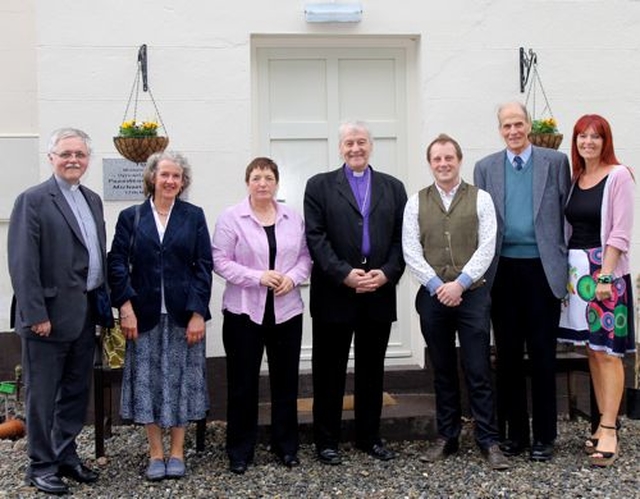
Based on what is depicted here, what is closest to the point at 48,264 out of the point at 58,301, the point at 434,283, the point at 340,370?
the point at 58,301

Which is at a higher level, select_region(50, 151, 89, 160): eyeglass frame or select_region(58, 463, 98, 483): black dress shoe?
select_region(50, 151, 89, 160): eyeglass frame

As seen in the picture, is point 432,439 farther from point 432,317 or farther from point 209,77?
point 209,77

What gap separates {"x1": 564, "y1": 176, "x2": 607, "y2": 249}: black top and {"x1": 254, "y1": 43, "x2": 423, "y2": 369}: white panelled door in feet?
5.58

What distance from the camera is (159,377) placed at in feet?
13.6

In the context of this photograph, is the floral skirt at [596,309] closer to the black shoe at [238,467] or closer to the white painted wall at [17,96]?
the black shoe at [238,467]

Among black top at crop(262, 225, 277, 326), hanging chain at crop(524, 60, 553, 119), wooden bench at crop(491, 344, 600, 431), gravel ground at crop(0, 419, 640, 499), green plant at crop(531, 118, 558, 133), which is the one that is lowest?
gravel ground at crop(0, 419, 640, 499)

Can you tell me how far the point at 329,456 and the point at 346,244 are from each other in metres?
1.20

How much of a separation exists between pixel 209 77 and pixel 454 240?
229 cm

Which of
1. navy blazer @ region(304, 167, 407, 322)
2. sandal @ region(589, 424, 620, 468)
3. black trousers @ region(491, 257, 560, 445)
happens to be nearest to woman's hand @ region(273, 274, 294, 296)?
navy blazer @ region(304, 167, 407, 322)

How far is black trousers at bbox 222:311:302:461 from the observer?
4.25 metres

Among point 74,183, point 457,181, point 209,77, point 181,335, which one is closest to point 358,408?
point 181,335

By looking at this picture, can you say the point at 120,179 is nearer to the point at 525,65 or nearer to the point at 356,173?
the point at 356,173

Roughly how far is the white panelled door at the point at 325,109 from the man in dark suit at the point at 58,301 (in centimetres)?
192

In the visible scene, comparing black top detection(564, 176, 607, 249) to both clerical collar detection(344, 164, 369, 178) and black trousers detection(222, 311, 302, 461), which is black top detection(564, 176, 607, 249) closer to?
clerical collar detection(344, 164, 369, 178)
